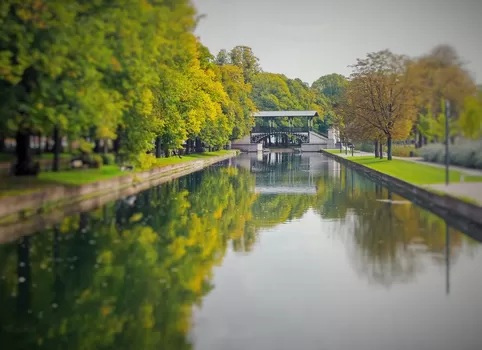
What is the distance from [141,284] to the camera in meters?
13.2

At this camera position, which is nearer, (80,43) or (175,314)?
(175,314)

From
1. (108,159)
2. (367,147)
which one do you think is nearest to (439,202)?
(108,159)

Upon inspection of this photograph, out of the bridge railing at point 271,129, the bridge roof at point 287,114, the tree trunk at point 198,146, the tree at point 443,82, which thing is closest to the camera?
the tree at point 443,82

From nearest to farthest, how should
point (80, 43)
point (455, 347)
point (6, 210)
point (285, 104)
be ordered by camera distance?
point (455, 347) < point (6, 210) < point (80, 43) < point (285, 104)

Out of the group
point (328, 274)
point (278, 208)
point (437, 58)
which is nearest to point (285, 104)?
point (437, 58)

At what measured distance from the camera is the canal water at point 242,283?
10055mm

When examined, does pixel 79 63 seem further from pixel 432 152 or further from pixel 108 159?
pixel 432 152

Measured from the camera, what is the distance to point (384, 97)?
64750 millimetres

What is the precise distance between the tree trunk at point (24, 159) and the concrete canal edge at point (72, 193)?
9.66 ft

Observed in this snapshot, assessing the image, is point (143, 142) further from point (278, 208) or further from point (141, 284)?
point (141, 284)

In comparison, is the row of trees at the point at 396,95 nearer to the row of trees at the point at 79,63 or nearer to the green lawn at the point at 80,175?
the row of trees at the point at 79,63

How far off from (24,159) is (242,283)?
21249 millimetres

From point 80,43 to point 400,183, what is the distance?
65.2 ft

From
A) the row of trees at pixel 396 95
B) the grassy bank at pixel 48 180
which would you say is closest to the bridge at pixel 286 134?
the row of trees at pixel 396 95
